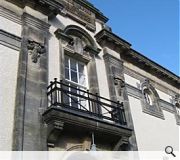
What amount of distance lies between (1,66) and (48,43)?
2226 mm

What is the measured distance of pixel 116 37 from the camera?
12.7 metres

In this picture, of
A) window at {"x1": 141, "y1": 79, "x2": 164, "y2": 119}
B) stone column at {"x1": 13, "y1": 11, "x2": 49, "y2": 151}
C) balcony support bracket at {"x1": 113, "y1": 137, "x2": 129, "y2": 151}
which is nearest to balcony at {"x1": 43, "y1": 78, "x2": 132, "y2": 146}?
balcony support bracket at {"x1": 113, "y1": 137, "x2": 129, "y2": 151}

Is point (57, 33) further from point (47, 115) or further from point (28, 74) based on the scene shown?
point (47, 115)

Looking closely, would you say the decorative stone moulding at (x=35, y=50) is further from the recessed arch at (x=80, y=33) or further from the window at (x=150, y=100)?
the window at (x=150, y=100)

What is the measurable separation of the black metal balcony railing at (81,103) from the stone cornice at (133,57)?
3.05 metres

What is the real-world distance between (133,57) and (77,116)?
656 cm

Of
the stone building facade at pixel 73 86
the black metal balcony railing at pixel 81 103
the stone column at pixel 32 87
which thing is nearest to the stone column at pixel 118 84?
the stone building facade at pixel 73 86

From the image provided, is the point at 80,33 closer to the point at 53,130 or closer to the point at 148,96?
the point at 148,96

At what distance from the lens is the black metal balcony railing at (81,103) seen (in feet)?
27.5

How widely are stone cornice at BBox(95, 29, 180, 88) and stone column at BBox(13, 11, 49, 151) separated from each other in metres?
3.08

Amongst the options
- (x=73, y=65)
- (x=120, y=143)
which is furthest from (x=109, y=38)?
(x=120, y=143)

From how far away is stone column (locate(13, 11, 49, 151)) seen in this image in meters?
7.33

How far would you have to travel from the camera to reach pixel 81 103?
390 inches

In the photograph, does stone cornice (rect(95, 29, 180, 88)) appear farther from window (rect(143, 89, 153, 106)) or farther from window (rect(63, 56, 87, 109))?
window (rect(63, 56, 87, 109))
